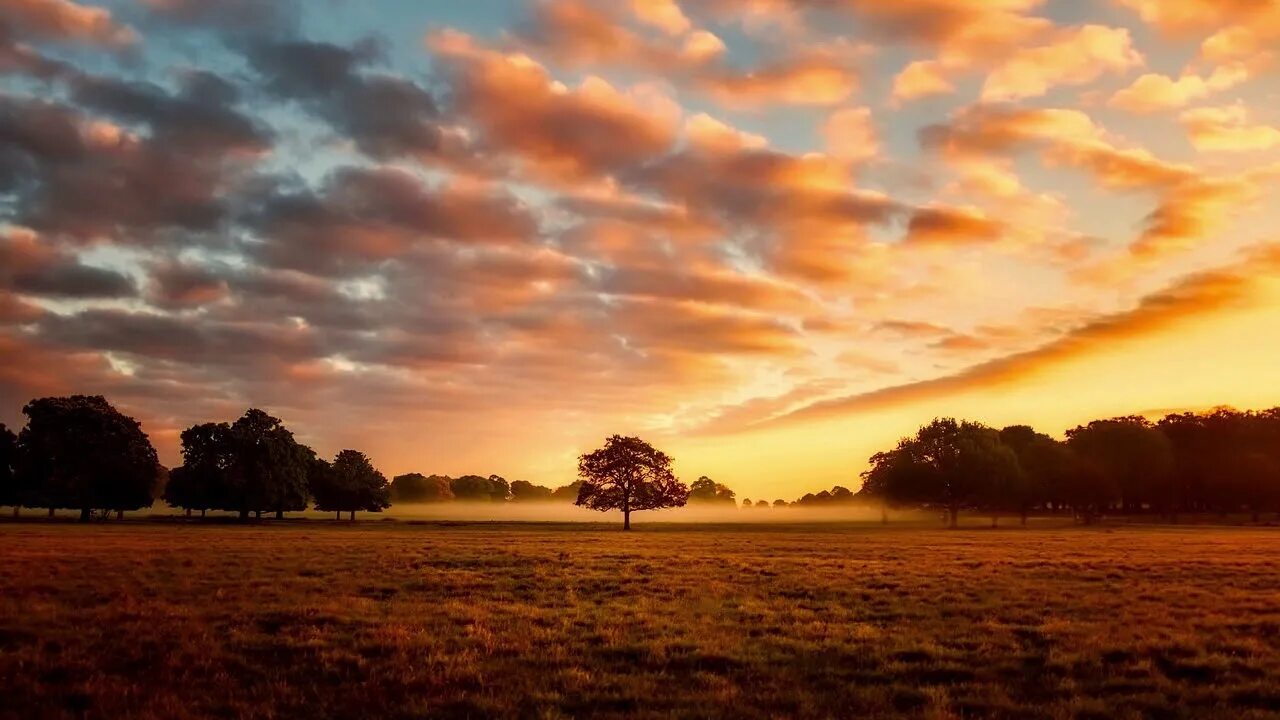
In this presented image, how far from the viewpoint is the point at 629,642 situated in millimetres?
18703

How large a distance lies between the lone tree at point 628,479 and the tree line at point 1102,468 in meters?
40.8

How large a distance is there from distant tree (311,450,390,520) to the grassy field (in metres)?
102

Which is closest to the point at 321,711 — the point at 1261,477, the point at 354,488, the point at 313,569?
Result: the point at 313,569

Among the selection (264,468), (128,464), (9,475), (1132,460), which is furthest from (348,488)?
(1132,460)

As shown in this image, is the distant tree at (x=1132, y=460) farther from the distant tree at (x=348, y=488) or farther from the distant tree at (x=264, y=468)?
the distant tree at (x=264, y=468)

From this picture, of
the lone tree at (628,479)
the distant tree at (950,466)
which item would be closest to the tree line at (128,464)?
the lone tree at (628,479)

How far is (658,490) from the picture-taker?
4599 inches

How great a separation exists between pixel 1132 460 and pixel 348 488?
135662mm

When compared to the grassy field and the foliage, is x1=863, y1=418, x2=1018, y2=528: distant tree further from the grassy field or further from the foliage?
the foliage

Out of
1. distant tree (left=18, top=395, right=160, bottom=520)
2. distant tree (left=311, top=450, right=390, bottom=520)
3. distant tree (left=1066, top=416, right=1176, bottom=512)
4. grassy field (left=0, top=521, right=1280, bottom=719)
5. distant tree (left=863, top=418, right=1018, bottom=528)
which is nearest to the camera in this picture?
grassy field (left=0, top=521, right=1280, bottom=719)

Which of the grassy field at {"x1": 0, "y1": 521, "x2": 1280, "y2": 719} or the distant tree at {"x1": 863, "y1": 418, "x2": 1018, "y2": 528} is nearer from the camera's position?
the grassy field at {"x1": 0, "y1": 521, "x2": 1280, "y2": 719}

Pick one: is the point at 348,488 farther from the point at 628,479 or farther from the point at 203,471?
the point at 628,479

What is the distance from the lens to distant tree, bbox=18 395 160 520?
106 metres

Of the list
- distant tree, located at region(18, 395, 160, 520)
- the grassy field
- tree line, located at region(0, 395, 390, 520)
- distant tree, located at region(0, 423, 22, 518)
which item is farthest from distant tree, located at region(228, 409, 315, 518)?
the grassy field
